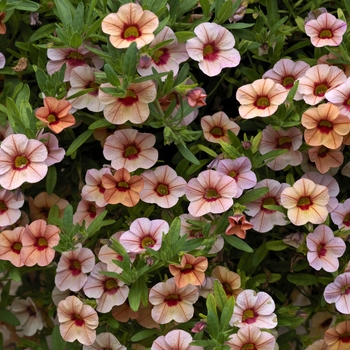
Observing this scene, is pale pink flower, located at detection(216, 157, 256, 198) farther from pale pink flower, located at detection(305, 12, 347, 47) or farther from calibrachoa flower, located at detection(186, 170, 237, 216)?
pale pink flower, located at detection(305, 12, 347, 47)

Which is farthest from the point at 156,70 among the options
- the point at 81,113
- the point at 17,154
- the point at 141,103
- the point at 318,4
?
the point at 318,4

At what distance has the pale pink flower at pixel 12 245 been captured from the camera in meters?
1.58

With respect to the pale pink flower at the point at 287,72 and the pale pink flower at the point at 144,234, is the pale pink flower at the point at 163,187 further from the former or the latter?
the pale pink flower at the point at 287,72

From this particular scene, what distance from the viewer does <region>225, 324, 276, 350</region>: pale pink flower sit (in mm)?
1440

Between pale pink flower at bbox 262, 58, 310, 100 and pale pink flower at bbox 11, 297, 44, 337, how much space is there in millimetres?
847

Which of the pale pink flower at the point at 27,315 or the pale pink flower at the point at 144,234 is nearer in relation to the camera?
the pale pink flower at the point at 144,234

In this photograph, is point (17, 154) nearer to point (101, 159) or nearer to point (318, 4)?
point (101, 159)

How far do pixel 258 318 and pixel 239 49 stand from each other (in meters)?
0.60

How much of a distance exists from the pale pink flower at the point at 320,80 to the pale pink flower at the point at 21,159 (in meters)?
0.58

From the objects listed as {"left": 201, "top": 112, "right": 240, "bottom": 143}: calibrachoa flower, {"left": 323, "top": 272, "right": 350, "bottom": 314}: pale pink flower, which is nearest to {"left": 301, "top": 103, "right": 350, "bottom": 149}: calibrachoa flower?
{"left": 201, "top": 112, "right": 240, "bottom": 143}: calibrachoa flower

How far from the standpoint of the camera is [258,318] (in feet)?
4.92

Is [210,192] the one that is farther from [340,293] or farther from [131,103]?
[340,293]

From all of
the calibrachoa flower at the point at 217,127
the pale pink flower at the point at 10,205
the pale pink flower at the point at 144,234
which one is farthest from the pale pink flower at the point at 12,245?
the calibrachoa flower at the point at 217,127

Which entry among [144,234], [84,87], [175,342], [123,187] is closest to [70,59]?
[84,87]
